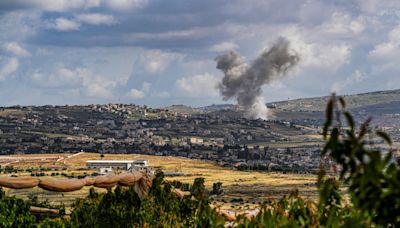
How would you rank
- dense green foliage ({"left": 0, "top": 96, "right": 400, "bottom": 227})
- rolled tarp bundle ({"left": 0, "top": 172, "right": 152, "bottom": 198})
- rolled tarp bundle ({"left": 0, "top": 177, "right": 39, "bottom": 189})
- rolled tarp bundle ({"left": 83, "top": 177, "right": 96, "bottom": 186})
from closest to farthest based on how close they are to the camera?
dense green foliage ({"left": 0, "top": 96, "right": 400, "bottom": 227}) → rolled tarp bundle ({"left": 0, "top": 177, "right": 39, "bottom": 189}) → rolled tarp bundle ({"left": 0, "top": 172, "right": 152, "bottom": 198}) → rolled tarp bundle ({"left": 83, "top": 177, "right": 96, "bottom": 186})

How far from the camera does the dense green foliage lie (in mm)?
5641

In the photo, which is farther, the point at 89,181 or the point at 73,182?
the point at 89,181

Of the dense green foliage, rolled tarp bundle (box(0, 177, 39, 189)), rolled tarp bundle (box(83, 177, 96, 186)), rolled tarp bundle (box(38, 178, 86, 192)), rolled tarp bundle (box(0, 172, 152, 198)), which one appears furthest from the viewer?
rolled tarp bundle (box(83, 177, 96, 186))

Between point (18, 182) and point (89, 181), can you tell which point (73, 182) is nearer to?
point (89, 181)

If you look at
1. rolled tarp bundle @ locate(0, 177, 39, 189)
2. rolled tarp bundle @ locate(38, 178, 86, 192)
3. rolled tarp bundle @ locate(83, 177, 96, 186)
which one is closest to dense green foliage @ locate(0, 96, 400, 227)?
rolled tarp bundle @ locate(83, 177, 96, 186)

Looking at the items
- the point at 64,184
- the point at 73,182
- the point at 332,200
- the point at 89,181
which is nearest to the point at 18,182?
the point at 64,184

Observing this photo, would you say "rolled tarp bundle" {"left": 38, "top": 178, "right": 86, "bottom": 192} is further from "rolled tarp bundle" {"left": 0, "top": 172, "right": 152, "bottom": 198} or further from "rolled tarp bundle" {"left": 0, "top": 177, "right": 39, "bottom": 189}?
"rolled tarp bundle" {"left": 0, "top": 177, "right": 39, "bottom": 189}

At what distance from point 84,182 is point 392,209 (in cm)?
1671

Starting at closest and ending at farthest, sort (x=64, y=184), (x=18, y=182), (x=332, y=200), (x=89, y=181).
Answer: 1. (x=332, y=200)
2. (x=18, y=182)
3. (x=64, y=184)
4. (x=89, y=181)

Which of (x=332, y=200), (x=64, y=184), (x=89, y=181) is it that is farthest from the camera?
(x=89, y=181)

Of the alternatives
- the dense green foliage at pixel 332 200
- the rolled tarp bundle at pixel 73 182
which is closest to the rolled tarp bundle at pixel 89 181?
the rolled tarp bundle at pixel 73 182

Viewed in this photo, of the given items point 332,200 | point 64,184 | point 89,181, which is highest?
point 332,200

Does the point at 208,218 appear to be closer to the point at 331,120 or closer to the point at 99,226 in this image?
the point at 331,120

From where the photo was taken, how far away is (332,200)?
11391mm
